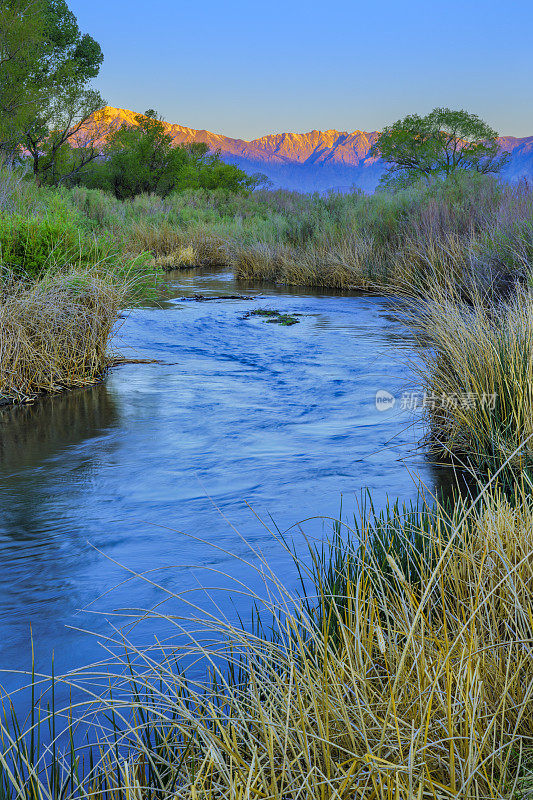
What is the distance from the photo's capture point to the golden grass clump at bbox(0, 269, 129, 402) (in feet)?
24.0

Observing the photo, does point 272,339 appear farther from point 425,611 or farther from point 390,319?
point 425,611

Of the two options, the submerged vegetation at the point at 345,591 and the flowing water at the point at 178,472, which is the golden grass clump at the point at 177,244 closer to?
the submerged vegetation at the point at 345,591

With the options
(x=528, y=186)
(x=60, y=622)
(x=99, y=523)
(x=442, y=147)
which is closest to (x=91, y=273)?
(x=99, y=523)

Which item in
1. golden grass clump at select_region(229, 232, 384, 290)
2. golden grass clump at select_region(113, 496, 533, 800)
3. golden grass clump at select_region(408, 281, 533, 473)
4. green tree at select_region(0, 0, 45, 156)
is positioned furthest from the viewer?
green tree at select_region(0, 0, 45, 156)

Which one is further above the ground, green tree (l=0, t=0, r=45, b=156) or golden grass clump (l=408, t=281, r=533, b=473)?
green tree (l=0, t=0, r=45, b=156)

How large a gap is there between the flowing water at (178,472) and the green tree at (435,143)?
3808cm

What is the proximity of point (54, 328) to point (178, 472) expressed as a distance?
288 cm

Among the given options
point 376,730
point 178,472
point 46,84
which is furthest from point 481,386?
point 46,84

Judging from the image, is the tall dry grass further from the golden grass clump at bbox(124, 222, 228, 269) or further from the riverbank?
the golden grass clump at bbox(124, 222, 228, 269)

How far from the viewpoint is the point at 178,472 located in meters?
5.69

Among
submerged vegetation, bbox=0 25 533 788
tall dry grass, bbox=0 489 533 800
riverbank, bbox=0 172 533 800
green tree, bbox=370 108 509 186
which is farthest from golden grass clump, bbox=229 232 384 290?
green tree, bbox=370 108 509 186

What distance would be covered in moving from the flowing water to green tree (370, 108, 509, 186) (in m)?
38.1

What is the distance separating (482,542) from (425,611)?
0.37 m

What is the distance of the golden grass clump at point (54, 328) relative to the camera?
7.33 m
